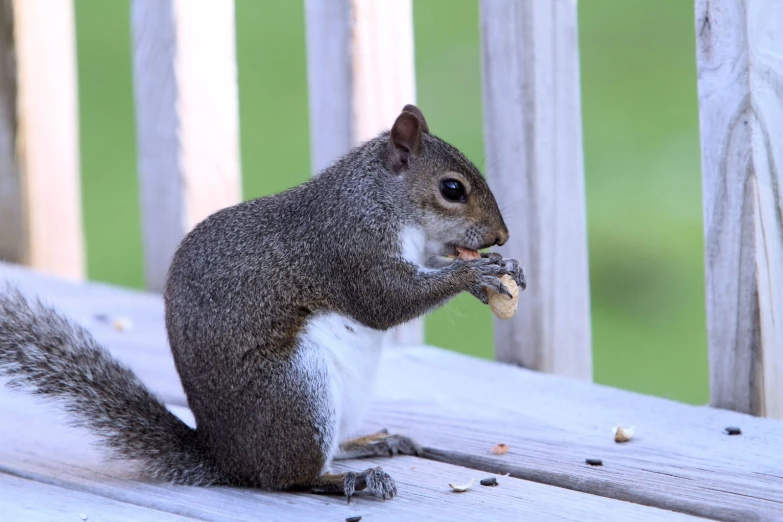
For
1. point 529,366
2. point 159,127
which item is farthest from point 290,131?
point 529,366

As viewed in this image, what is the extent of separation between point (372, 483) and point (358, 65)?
1.07 m

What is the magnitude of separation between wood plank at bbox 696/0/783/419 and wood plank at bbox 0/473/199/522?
3.40 ft

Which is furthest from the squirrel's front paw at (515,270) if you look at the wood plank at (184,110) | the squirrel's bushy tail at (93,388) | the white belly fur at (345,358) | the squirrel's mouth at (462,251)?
the wood plank at (184,110)

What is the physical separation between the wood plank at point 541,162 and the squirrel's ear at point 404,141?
11.7 inches

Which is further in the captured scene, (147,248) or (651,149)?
(651,149)

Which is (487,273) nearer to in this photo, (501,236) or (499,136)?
(501,236)

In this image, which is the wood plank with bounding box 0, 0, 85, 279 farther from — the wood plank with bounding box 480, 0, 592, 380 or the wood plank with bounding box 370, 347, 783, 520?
the wood plank with bounding box 480, 0, 592, 380

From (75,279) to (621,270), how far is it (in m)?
2.60

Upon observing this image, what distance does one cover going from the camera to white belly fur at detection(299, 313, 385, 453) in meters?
2.05

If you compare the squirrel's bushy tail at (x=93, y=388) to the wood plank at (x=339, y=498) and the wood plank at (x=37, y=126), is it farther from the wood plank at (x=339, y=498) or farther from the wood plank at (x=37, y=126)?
the wood plank at (x=37, y=126)

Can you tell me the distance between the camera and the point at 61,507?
196cm

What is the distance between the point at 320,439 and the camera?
2.03 m

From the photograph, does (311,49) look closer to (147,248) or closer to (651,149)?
(147,248)

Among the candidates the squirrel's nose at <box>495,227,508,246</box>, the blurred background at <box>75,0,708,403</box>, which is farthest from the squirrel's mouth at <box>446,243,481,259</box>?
the blurred background at <box>75,0,708,403</box>
